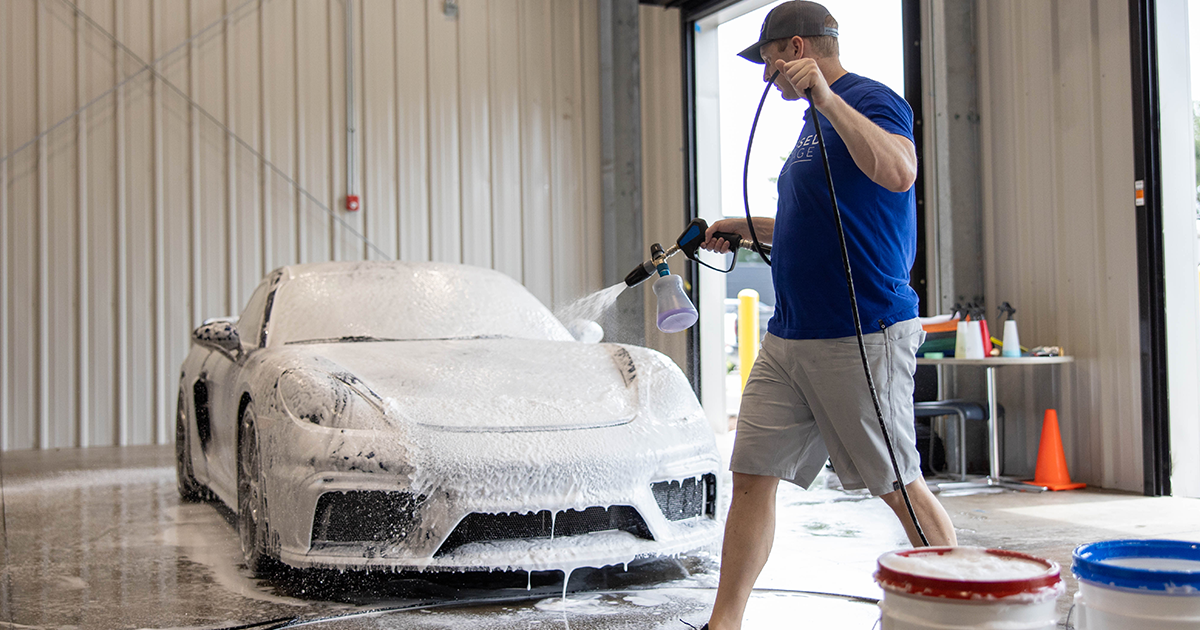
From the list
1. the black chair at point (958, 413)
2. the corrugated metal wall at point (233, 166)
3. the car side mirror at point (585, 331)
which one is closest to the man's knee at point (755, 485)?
the car side mirror at point (585, 331)

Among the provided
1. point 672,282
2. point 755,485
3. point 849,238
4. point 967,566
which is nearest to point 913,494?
point 755,485

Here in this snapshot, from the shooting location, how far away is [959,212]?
627 centimetres

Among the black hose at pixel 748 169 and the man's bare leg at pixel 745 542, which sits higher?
the black hose at pixel 748 169

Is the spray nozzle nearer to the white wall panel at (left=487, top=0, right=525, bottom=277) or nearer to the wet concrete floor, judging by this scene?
the wet concrete floor

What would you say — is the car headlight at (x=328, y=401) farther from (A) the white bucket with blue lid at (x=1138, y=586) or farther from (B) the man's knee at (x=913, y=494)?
(A) the white bucket with blue lid at (x=1138, y=586)

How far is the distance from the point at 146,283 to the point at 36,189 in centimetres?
114

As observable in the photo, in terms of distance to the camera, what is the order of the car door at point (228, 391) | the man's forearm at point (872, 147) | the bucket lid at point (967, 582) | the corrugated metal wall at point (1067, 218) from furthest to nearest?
the corrugated metal wall at point (1067, 218), the car door at point (228, 391), the man's forearm at point (872, 147), the bucket lid at point (967, 582)

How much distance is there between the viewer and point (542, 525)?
302 centimetres

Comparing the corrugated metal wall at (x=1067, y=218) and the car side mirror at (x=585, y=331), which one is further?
the corrugated metal wall at (x=1067, y=218)

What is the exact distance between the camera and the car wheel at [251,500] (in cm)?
321

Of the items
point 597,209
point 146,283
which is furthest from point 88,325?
point 597,209

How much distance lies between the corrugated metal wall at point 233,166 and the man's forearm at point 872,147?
7.51m

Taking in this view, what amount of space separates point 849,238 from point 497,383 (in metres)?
1.52

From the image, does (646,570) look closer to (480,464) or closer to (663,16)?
(480,464)
